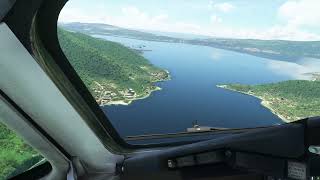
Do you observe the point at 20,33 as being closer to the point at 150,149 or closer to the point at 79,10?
the point at 79,10

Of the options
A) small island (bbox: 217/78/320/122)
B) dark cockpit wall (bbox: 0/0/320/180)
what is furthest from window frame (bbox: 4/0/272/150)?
small island (bbox: 217/78/320/122)

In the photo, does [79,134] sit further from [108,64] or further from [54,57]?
[54,57]

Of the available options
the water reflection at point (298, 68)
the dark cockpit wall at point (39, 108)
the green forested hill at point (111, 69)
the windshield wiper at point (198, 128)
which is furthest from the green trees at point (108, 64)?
the water reflection at point (298, 68)

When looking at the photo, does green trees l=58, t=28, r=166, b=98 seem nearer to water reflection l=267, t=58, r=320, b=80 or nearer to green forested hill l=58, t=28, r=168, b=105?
green forested hill l=58, t=28, r=168, b=105

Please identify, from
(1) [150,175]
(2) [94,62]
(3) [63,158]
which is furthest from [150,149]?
(2) [94,62]

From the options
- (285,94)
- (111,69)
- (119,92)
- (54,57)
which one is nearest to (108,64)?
(111,69)

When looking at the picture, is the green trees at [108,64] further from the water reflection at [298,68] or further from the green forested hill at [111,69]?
the water reflection at [298,68]
